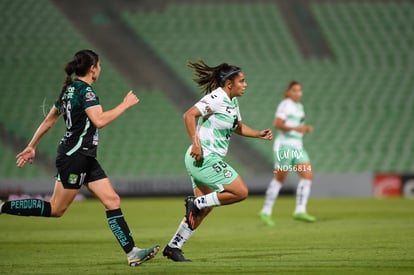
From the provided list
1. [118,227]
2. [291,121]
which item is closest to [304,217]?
[291,121]

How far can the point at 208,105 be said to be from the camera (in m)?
8.93

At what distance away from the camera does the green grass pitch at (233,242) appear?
820cm

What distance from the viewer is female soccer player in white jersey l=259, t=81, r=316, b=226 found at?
14.5 metres

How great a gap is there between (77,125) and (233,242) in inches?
142

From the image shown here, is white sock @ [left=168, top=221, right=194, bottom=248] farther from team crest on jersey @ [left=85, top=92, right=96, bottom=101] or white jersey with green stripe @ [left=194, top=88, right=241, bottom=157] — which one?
team crest on jersey @ [left=85, top=92, right=96, bottom=101]

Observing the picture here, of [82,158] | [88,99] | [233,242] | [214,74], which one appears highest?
[214,74]

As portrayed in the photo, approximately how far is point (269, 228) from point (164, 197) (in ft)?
32.6

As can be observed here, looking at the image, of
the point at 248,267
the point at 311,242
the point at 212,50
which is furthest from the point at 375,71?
the point at 248,267

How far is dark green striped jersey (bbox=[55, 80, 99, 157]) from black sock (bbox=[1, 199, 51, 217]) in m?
0.65

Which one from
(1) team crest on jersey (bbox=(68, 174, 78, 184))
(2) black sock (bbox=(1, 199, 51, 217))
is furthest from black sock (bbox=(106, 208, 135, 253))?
(2) black sock (bbox=(1, 199, 51, 217))

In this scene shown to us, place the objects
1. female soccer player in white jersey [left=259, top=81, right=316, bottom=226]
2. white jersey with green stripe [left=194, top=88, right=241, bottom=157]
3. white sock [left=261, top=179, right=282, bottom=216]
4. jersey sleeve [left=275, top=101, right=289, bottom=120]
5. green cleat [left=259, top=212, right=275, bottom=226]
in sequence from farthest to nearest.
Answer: jersey sleeve [left=275, top=101, right=289, bottom=120] → female soccer player in white jersey [left=259, top=81, right=316, bottom=226] → white sock [left=261, top=179, right=282, bottom=216] → green cleat [left=259, top=212, right=275, bottom=226] → white jersey with green stripe [left=194, top=88, right=241, bottom=157]

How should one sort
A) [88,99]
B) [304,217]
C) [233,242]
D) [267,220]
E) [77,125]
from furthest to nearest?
[304,217] < [267,220] < [233,242] < [77,125] < [88,99]

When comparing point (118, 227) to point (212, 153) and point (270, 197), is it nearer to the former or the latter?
point (212, 153)

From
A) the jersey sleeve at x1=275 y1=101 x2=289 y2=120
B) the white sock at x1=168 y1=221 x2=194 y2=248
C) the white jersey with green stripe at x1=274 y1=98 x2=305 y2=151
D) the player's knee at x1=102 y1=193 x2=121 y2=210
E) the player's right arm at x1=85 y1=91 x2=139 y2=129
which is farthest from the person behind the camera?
the white jersey with green stripe at x1=274 y1=98 x2=305 y2=151
